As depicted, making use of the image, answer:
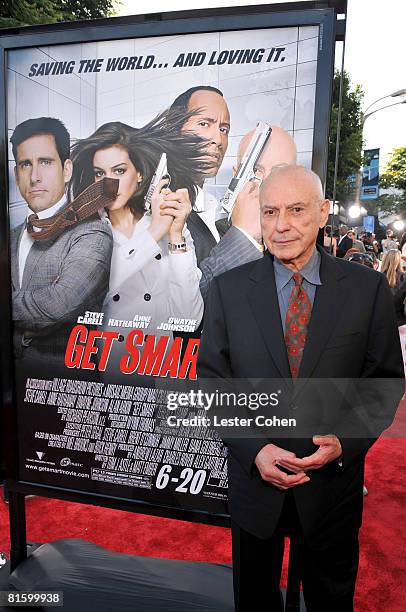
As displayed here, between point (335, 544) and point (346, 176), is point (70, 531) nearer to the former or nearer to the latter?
point (335, 544)

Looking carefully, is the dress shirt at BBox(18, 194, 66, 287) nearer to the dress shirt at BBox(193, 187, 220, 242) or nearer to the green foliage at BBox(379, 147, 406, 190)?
the dress shirt at BBox(193, 187, 220, 242)

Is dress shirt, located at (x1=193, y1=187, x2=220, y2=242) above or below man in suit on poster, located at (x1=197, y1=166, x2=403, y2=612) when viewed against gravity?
above

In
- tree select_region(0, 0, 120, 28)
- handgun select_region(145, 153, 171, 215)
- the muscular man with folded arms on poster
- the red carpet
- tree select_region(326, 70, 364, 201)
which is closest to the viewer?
handgun select_region(145, 153, 171, 215)

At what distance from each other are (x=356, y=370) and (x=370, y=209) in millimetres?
54073

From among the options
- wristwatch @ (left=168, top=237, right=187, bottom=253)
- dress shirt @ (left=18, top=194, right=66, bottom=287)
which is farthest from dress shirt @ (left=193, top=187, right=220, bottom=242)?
dress shirt @ (left=18, top=194, right=66, bottom=287)

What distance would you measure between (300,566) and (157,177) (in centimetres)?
154

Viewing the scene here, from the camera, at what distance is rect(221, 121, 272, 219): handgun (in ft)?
6.12

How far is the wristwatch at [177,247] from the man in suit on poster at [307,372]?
1.27 feet

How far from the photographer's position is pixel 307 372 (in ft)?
5.09

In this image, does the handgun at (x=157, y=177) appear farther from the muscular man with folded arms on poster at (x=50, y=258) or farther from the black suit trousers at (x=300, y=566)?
the black suit trousers at (x=300, y=566)

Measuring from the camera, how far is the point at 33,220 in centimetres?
219

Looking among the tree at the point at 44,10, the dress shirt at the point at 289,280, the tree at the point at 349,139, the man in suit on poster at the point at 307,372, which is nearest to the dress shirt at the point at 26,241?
the man in suit on poster at the point at 307,372

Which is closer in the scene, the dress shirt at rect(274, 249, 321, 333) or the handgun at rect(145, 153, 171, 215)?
the dress shirt at rect(274, 249, 321, 333)

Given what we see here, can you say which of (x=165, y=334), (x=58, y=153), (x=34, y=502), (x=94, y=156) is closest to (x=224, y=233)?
(x=165, y=334)
